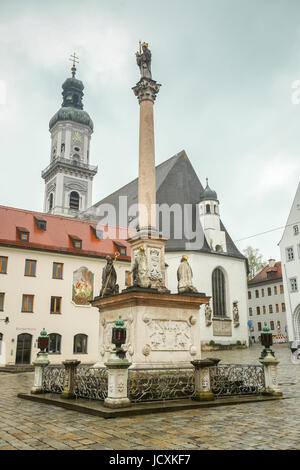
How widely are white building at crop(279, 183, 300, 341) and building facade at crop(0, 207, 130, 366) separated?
16437 millimetres

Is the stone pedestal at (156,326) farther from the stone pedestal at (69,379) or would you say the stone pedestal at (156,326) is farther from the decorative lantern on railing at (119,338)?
the decorative lantern on railing at (119,338)

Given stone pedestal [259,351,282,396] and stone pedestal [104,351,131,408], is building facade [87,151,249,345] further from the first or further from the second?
stone pedestal [104,351,131,408]

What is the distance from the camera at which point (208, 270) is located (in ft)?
124

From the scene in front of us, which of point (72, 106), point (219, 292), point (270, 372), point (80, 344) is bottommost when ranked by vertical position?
point (270, 372)

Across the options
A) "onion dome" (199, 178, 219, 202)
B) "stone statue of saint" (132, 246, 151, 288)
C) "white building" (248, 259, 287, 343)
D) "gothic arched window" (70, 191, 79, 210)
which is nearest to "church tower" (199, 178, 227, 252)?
"onion dome" (199, 178, 219, 202)

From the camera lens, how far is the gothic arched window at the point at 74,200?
62344 mm

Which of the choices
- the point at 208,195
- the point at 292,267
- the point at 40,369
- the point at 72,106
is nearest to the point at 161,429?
the point at 40,369

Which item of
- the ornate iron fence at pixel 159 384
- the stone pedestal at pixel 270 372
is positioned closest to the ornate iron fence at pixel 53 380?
the ornate iron fence at pixel 159 384

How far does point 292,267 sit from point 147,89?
2975 centimetres

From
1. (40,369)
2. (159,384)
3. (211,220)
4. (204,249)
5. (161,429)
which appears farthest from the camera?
(211,220)

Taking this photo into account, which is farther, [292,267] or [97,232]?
[292,267]

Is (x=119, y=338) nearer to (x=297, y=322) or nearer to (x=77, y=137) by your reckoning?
(x=297, y=322)

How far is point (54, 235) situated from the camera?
32094 mm

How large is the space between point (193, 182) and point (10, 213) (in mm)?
20148
